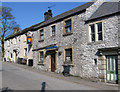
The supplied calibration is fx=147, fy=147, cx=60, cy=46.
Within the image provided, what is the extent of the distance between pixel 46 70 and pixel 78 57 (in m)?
Answer: 5.77

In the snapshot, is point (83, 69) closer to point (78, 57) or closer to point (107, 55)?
point (78, 57)

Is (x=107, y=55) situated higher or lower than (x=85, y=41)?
lower

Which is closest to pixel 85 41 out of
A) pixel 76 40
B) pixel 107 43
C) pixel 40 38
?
pixel 76 40

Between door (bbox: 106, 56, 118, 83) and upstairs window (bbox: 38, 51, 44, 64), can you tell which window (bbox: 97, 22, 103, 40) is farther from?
upstairs window (bbox: 38, 51, 44, 64)

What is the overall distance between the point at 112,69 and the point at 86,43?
3.40 meters

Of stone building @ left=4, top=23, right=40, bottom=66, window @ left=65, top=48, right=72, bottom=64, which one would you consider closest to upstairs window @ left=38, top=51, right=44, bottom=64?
stone building @ left=4, top=23, right=40, bottom=66

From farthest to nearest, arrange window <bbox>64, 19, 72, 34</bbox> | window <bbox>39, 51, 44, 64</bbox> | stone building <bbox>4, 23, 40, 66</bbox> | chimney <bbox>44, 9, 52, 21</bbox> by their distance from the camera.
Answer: chimney <bbox>44, 9, 52, 21</bbox>, stone building <bbox>4, 23, 40, 66</bbox>, window <bbox>39, 51, 44, 64</bbox>, window <bbox>64, 19, 72, 34</bbox>

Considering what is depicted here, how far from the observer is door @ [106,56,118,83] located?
11602 mm

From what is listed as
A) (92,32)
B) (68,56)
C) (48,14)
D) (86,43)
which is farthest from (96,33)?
(48,14)

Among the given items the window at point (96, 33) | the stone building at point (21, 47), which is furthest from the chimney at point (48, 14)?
the window at point (96, 33)

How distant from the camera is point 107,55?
1224 cm

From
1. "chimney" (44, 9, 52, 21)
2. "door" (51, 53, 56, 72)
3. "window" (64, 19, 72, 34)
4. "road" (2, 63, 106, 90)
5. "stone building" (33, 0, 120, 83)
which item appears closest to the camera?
"road" (2, 63, 106, 90)

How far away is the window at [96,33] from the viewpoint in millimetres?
13081

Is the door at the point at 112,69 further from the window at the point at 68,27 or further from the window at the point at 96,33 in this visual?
the window at the point at 68,27
